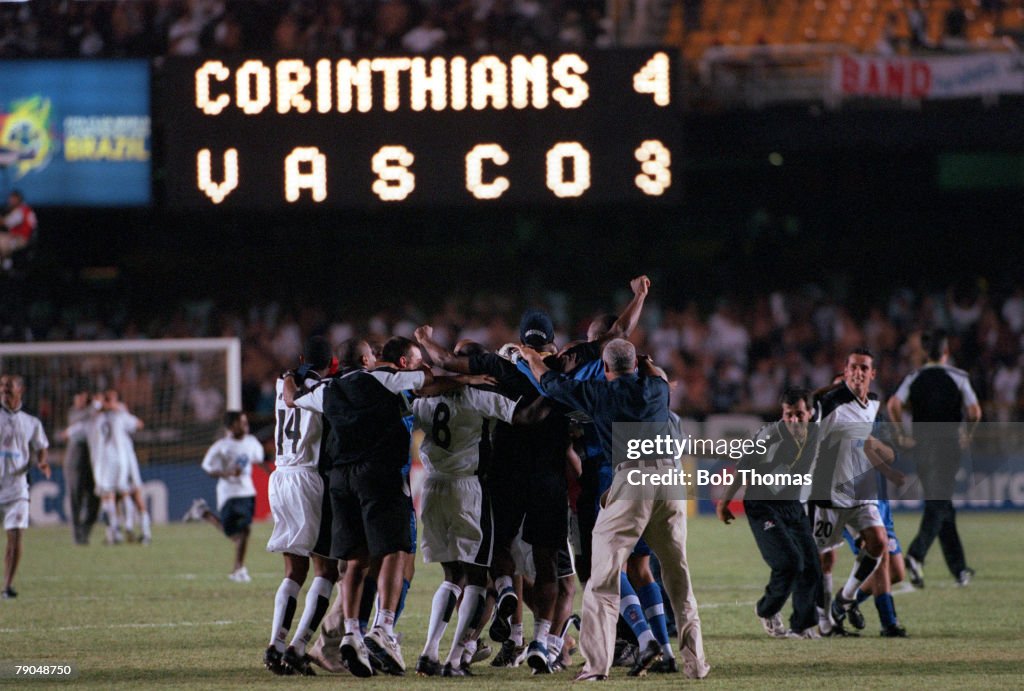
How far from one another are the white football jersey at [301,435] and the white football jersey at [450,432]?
0.60 metres

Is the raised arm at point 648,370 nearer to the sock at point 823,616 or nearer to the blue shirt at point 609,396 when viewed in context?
the blue shirt at point 609,396

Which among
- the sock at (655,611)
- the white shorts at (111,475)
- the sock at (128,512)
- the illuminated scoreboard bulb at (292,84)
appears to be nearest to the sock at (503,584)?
the sock at (655,611)

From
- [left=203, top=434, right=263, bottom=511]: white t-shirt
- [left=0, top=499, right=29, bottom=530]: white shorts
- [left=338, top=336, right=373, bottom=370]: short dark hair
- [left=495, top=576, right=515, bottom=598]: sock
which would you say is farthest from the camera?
[left=203, top=434, right=263, bottom=511]: white t-shirt

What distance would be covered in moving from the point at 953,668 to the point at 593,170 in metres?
9.45

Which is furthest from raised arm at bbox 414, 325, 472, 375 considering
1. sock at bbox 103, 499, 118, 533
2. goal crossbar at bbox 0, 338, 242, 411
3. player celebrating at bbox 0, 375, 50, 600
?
goal crossbar at bbox 0, 338, 242, 411

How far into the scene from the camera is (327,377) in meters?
9.09

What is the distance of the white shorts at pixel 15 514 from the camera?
44.2 feet

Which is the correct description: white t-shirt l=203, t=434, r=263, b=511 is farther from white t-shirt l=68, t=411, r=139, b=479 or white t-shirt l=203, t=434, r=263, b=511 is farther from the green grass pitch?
white t-shirt l=68, t=411, r=139, b=479

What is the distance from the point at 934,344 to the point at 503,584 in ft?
20.7

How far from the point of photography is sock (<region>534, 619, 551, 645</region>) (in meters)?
A: 8.90

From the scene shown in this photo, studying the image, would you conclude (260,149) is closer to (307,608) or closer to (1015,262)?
(307,608)

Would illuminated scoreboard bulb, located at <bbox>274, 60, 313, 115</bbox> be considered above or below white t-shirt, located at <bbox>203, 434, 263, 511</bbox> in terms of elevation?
above

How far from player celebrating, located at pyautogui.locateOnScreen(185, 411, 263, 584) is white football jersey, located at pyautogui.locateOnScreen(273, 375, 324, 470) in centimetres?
586

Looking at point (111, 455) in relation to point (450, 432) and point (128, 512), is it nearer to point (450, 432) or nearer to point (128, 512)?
point (128, 512)
